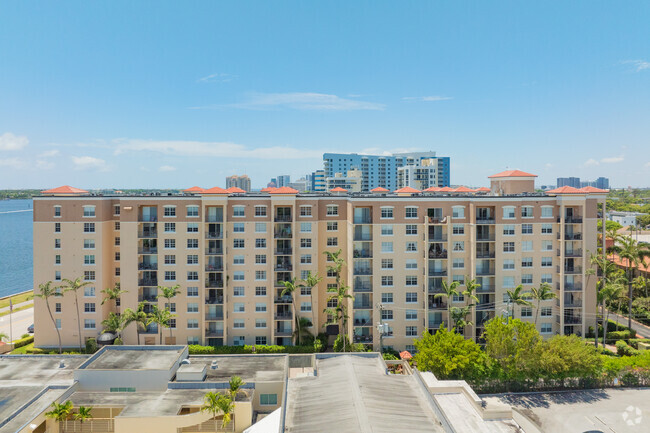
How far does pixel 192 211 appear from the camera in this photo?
61688mm

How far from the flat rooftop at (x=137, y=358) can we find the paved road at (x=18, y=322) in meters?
35.2

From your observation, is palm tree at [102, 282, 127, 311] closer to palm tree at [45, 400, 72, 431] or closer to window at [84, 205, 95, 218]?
window at [84, 205, 95, 218]

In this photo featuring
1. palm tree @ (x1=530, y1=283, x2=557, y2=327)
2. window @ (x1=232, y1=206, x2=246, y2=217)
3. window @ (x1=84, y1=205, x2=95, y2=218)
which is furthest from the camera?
window @ (x1=84, y1=205, x2=95, y2=218)

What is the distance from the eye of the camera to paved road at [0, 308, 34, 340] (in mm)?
73312

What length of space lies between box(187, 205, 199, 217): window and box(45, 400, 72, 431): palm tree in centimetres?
3028

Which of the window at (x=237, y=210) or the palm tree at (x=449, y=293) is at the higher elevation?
the window at (x=237, y=210)

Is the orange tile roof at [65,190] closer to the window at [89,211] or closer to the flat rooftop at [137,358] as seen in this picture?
the window at [89,211]

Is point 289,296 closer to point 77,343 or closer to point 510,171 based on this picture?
point 77,343

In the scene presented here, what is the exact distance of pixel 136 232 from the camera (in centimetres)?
6112

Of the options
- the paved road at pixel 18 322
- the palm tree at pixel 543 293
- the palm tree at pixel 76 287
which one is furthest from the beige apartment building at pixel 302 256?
the paved road at pixel 18 322

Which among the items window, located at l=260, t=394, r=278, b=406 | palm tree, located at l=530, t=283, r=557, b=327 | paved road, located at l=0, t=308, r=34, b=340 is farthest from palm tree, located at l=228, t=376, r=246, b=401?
paved road, located at l=0, t=308, r=34, b=340

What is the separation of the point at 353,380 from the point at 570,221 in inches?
1671

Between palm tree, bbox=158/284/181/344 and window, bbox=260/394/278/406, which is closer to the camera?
window, bbox=260/394/278/406

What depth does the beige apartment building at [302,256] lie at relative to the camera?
5969 centimetres
